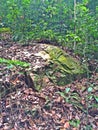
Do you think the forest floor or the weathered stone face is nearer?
the forest floor

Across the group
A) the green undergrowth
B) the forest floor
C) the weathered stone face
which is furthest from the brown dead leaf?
the green undergrowth

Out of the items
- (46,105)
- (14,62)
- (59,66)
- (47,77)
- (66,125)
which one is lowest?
(66,125)

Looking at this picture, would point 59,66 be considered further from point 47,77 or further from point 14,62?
point 14,62

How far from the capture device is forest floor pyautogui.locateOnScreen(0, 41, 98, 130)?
475cm

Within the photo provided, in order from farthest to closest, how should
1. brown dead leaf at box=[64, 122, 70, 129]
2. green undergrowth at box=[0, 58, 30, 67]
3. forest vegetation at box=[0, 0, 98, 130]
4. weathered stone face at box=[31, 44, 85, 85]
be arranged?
weathered stone face at box=[31, 44, 85, 85] < green undergrowth at box=[0, 58, 30, 67] < forest vegetation at box=[0, 0, 98, 130] < brown dead leaf at box=[64, 122, 70, 129]

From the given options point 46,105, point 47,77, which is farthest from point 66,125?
point 47,77

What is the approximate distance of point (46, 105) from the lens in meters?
5.02

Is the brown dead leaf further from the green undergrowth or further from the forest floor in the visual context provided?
the green undergrowth

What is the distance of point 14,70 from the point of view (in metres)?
5.50

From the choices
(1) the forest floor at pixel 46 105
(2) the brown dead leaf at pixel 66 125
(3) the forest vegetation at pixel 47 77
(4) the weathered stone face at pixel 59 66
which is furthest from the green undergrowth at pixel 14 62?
(2) the brown dead leaf at pixel 66 125

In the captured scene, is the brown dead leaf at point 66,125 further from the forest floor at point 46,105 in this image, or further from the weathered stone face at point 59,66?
the weathered stone face at point 59,66

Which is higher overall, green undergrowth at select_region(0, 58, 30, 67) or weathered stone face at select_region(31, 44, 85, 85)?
green undergrowth at select_region(0, 58, 30, 67)

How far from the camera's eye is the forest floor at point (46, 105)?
4.75 m

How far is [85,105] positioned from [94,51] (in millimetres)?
1828
